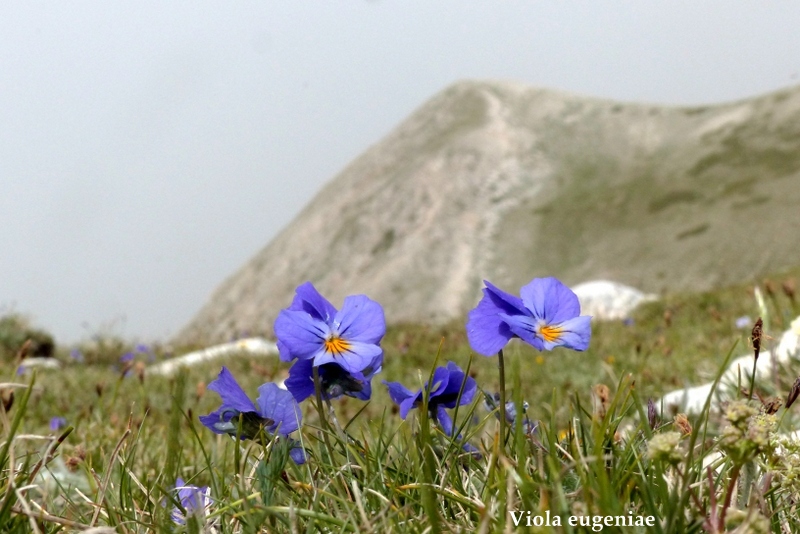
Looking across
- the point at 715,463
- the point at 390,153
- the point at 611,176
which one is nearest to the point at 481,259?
the point at 611,176

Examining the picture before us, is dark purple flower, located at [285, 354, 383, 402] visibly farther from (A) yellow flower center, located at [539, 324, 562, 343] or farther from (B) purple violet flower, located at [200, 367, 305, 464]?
(A) yellow flower center, located at [539, 324, 562, 343]

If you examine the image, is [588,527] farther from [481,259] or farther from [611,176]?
[611,176]

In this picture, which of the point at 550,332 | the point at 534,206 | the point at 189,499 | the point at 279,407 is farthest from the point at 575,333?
the point at 534,206

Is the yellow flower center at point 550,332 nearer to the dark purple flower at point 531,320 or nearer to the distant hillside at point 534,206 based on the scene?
the dark purple flower at point 531,320

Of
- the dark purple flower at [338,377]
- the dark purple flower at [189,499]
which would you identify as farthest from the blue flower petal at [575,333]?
the dark purple flower at [189,499]

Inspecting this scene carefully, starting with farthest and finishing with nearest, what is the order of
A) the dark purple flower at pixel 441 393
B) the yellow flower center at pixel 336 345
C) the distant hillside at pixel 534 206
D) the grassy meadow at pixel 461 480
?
the distant hillside at pixel 534 206 < the dark purple flower at pixel 441 393 < the yellow flower center at pixel 336 345 < the grassy meadow at pixel 461 480

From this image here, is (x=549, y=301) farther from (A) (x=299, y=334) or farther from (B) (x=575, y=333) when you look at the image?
(A) (x=299, y=334)

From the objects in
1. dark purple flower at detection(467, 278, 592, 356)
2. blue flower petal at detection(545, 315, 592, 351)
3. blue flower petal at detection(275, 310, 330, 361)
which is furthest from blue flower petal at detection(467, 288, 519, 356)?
blue flower petal at detection(275, 310, 330, 361)

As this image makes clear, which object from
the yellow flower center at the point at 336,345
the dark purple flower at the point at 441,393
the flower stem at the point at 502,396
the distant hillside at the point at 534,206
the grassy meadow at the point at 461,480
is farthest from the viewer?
the distant hillside at the point at 534,206
